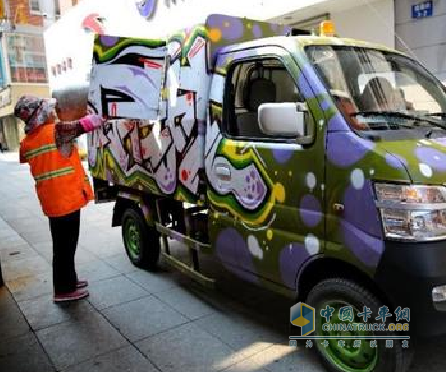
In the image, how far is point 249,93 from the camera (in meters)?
3.67

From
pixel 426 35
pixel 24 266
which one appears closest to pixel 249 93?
pixel 24 266

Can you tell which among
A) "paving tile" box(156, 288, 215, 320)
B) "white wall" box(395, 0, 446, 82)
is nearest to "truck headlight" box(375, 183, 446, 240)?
"paving tile" box(156, 288, 215, 320)

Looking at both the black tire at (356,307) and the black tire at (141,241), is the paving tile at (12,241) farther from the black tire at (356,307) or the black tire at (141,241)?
the black tire at (356,307)

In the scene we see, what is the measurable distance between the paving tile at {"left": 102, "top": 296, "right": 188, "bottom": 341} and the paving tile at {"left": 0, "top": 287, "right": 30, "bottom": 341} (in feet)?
2.32

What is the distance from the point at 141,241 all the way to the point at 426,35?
567 centimetres

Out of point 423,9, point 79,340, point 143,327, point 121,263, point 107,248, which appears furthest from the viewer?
point 423,9

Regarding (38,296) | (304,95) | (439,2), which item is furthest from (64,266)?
(439,2)

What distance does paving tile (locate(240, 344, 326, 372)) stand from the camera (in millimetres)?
3121

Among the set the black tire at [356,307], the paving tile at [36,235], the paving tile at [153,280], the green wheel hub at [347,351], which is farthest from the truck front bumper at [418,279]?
the paving tile at [36,235]

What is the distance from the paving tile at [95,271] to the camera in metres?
5.13

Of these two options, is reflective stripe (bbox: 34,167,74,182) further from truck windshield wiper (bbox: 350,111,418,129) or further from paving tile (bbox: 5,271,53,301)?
truck windshield wiper (bbox: 350,111,418,129)

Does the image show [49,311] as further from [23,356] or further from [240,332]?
[240,332]

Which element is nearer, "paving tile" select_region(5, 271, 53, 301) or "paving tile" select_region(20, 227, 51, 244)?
"paving tile" select_region(5, 271, 53, 301)

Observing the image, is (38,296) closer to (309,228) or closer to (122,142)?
(122,142)
